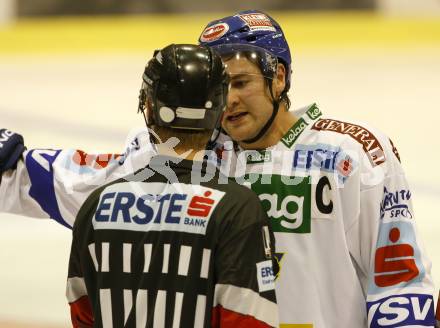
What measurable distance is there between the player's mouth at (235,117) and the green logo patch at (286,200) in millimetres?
173

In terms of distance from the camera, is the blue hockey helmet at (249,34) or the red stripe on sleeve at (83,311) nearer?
the red stripe on sleeve at (83,311)

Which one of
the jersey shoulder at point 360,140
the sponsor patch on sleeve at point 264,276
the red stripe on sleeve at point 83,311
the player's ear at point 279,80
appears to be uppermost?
the player's ear at point 279,80

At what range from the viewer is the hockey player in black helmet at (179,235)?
7.63 ft

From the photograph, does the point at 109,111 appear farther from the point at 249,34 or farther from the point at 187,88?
the point at 187,88

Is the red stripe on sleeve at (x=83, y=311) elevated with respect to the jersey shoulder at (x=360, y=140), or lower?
lower

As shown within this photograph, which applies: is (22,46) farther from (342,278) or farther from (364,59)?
(342,278)

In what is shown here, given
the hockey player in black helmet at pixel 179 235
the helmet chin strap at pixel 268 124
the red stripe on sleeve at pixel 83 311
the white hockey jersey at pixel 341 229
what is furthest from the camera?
the helmet chin strap at pixel 268 124

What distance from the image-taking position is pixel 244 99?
10.3ft

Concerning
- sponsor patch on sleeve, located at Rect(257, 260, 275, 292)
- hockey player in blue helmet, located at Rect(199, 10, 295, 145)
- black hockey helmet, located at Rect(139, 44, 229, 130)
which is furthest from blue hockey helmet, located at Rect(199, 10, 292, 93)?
sponsor patch on sleeve, located at Rect(257, 260, 275, 292)

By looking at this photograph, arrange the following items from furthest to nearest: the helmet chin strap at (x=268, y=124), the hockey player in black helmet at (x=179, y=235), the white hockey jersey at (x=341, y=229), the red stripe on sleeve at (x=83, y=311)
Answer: the helmet chin strap at (x=268, y=124), the white hockey jersey at (x=341, y=229), the red stripe on sleeve at (x=83, y=311), the hockey player in black helmet at (x=179, y=235)

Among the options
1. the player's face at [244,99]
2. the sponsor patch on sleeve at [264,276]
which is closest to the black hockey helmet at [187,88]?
the sponsor patch on sleeve at [264,276]

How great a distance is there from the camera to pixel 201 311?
2346mm

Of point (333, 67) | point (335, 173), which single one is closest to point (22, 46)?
point (333, 67)

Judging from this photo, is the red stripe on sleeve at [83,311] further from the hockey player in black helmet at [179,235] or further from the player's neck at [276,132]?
the player's neck at [276,132]
